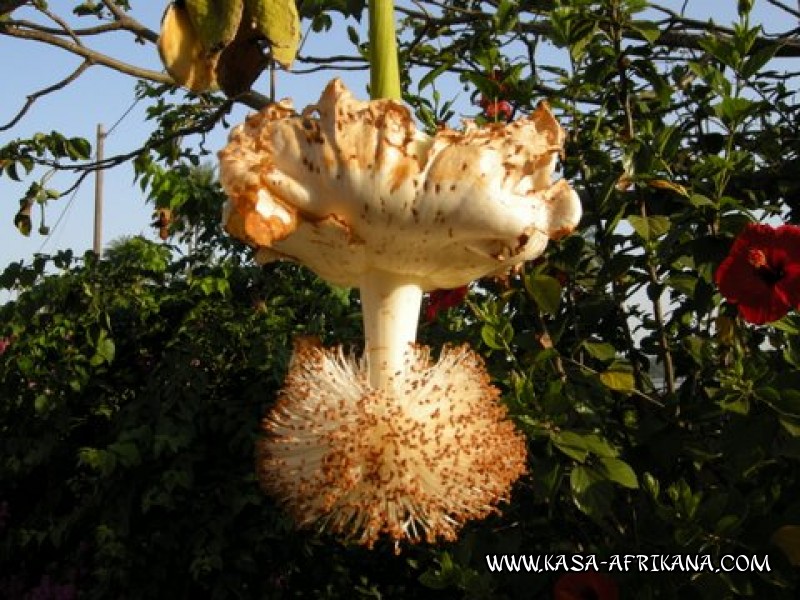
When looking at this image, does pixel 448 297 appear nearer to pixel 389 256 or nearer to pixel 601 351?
pixel 601 351

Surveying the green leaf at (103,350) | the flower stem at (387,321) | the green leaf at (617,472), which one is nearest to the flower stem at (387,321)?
the flower stem at (387,321)

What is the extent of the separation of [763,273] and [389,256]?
876 millimetres

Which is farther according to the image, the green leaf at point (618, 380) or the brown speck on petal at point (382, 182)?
the green leaf at point (618, 380)

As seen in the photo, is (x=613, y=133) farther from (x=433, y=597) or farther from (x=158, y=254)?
(x=158, y=254)

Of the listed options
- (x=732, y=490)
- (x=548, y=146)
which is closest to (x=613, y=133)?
(x=732, y=490)

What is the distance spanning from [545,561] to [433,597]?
98 centimetres

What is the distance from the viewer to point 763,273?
1.38 m

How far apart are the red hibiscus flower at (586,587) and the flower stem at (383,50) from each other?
45.8 inches

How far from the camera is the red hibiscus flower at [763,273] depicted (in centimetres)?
139

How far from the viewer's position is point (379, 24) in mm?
622

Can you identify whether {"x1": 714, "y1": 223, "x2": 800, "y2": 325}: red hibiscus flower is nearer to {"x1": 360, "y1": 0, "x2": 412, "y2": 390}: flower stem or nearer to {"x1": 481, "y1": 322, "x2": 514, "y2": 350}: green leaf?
{"x1": 481, "y1": 322, "x2": 514, "y2": 350}: green leaf

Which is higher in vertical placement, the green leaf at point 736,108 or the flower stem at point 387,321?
the green leaf at point 736,108

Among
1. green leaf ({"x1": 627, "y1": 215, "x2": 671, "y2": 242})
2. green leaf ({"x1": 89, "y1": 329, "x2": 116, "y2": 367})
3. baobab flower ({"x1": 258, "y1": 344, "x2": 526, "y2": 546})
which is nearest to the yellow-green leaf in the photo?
baobab flower ({"x1": 258, "y1": 344, "x2": 526, "y2": 546})

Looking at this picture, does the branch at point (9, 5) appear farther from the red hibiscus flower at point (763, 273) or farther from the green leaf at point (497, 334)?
the red hibiscus flower at point (763, 273)
